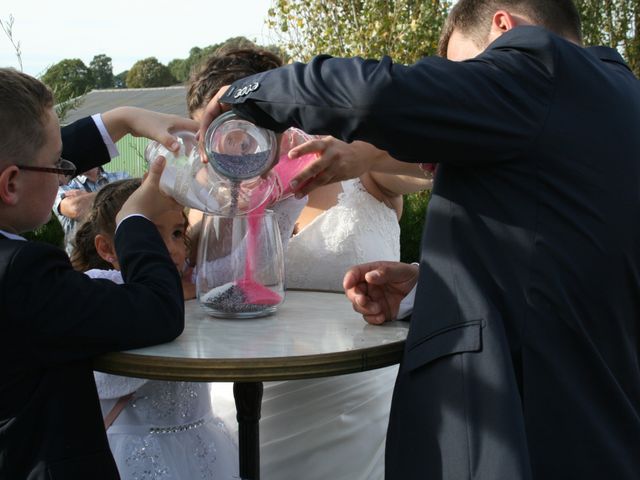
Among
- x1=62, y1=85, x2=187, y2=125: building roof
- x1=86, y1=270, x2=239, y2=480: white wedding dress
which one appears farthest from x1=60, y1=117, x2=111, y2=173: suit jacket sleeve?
x1=62, y1=85, x2=187, y2=125: building roof

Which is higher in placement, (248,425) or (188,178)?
(188,178)

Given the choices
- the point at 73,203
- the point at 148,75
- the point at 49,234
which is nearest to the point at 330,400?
the point at 73,203

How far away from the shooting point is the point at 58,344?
143 centimetres

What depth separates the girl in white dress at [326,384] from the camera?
2.39 meters

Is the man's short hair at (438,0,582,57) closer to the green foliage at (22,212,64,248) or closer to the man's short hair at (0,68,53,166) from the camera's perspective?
the man's short hair at (0,68,53,166)

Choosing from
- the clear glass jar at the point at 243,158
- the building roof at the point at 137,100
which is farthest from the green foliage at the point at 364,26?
the building roof at the point at 137,100

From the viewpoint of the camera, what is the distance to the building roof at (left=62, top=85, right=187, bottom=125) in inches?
1084

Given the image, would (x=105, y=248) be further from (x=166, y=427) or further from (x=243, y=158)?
(x=243, y=158)

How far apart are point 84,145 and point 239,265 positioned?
733 mm

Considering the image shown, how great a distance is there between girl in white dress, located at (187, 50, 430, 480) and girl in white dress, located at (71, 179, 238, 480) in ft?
0.91

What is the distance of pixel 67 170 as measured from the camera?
1648mm

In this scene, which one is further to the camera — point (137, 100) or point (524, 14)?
point (137, 100)

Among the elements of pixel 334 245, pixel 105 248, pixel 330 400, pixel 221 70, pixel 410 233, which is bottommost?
pixel 410 233

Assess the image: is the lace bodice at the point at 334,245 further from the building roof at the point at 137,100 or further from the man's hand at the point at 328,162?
the building roof at the point at 137,100
